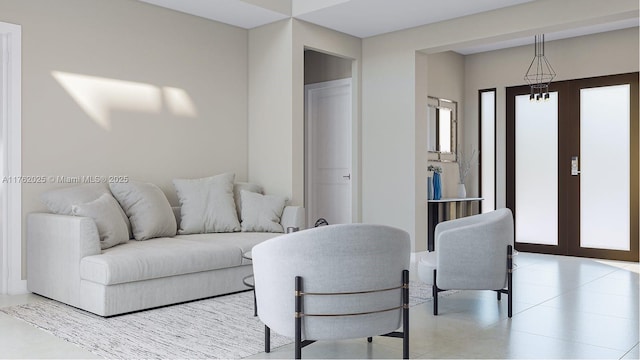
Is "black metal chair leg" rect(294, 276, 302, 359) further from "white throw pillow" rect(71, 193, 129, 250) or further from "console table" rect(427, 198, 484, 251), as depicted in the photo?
"console table" rect(427, 198, 484, 251)

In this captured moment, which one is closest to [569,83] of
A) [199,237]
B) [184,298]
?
[199,237]

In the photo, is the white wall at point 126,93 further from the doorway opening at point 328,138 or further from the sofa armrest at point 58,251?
the doorway opening at point 328,138

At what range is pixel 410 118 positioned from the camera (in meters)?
6.05

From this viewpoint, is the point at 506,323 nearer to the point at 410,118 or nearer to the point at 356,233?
the point at 356,233

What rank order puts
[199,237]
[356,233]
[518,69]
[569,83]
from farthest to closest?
[518,69] < [569,83] < [199,237] < [356,233]

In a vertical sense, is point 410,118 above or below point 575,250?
above

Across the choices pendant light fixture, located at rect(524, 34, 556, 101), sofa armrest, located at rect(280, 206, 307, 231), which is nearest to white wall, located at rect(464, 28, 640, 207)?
pendant light fixture, located at rect(524, 34, 556, 101)

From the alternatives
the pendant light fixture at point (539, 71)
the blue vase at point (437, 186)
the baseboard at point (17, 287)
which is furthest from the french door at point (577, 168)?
the baseboard at point (17, 287)

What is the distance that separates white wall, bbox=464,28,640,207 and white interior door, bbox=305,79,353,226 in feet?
6.40

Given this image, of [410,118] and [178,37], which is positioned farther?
[410,118]

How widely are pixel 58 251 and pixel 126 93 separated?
1.68 metres

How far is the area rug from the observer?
3.00 metres

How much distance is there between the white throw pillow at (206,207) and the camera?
4977mm

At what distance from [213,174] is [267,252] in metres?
3.27
